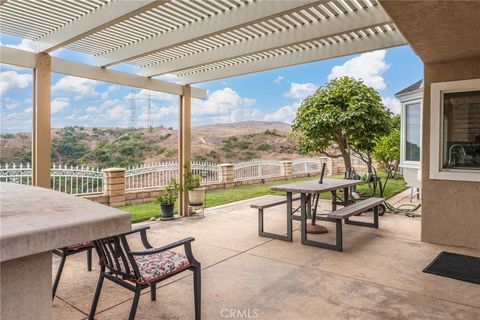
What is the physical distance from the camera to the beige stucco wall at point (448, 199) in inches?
170

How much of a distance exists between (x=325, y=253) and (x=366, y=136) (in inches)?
150

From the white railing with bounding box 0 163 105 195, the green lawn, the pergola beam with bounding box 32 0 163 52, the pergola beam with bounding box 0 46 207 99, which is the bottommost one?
the green lawn

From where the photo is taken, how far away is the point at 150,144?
20297 mm

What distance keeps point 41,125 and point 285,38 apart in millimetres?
3540

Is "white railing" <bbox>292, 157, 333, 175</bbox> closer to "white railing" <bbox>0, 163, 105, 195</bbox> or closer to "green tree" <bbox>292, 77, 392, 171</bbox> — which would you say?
"green tree" <bbox>292, 77, 392, 171</bbox>

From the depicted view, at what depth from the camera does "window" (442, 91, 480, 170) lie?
4.30 metres

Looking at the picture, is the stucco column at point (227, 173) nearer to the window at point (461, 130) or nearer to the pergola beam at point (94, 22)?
the pergola beam at point (94, 22)

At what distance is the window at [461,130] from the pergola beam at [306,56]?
3.74 ft

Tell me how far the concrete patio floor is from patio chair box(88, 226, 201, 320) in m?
0.46

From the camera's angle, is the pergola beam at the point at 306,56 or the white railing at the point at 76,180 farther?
the white railing at the point at 76,180

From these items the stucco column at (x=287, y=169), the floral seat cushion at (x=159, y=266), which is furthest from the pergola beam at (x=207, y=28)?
the stucco column at (x=287, y=169)

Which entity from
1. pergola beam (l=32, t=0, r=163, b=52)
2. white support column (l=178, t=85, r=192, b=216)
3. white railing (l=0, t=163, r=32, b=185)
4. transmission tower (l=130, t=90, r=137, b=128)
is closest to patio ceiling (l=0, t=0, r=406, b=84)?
pergola beam (l=32, t=0, r=163, b=52)

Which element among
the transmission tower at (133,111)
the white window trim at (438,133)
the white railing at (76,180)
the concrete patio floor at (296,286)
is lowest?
the concrete patio floor at (296,286)

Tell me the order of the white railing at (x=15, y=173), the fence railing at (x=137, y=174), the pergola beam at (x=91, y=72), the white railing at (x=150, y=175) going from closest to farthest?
the pergola beam at (x=91, y=72) < the white railing at (x=15, y=173) < the fence railing at (x=137, y=174) < the white railing at (x=150, y=175)
